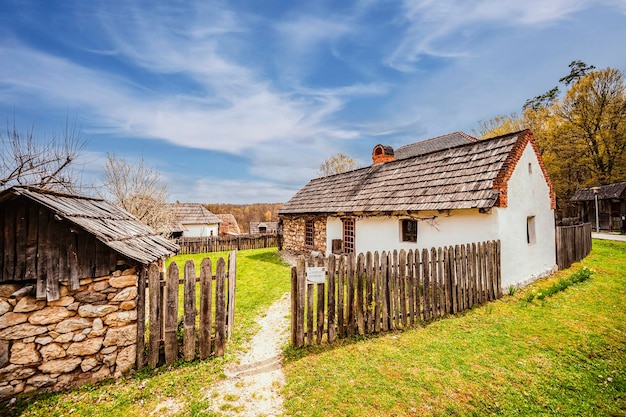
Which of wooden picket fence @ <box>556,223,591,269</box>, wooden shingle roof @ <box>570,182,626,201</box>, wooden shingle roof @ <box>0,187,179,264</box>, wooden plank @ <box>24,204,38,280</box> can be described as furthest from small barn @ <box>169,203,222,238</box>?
wooden shingle roof @ <box>570,182,626,201</box>

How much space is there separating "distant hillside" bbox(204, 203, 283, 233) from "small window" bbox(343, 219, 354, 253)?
6170 cm

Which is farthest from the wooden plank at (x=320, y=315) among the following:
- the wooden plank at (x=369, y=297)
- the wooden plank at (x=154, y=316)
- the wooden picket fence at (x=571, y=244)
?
the wooden picket fence at (x=571, y=244)

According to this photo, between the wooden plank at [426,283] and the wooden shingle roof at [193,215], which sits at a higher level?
the wooden shingle roof at [193,215]

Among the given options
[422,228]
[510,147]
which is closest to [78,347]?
[422,228]

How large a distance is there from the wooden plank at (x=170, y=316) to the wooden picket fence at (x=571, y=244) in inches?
537

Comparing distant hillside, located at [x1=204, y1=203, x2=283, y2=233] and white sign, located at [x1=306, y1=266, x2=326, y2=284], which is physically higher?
distant hillside, located at [x1=204, y1=203, x2=283, y2=233]

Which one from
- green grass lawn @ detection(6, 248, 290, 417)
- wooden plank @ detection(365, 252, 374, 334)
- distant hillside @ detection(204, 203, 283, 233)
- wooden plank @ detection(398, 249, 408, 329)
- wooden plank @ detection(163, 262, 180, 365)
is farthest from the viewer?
distant hillside @ detection(204, 203, 283, 233)

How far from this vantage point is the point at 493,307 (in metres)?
7.18

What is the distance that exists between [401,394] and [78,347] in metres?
4.85

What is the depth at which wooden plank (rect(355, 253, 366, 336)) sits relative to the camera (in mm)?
5617

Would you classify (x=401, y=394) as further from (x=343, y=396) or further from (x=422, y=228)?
(x=422, y=228)

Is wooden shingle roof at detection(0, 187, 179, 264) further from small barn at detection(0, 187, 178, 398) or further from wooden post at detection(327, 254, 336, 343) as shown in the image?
wooden post at detection(327, 254, 336, 343)

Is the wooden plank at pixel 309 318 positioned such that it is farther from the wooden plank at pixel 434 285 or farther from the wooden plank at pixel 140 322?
the wooden plank at pixel 434 285

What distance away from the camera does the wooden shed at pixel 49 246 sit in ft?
12.5
